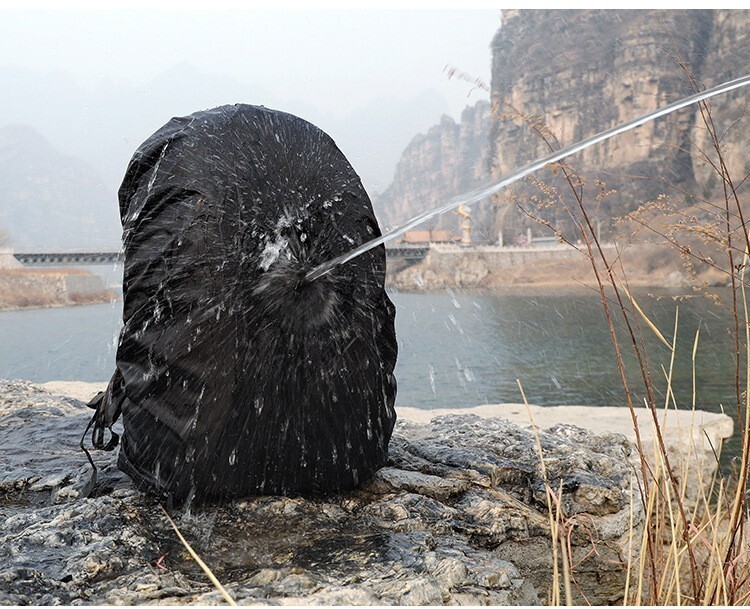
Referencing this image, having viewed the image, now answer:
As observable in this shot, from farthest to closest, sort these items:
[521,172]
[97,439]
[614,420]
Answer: [614,420], [97,439], [521,172]

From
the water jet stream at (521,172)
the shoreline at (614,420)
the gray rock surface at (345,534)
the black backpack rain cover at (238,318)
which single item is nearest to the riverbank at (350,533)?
the gray rock surface at (345,534)

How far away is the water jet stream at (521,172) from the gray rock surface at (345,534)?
2.58 feet

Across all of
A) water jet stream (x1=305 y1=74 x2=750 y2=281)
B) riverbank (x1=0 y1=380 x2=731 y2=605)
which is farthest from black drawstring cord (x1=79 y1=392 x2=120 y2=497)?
water jet stream (x1=305 y1=74 x2=750 y2=281)

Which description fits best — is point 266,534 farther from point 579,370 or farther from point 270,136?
point 579,370

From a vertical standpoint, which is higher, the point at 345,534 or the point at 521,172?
the point at 521,172

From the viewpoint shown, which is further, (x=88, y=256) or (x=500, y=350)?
(x=500, y=350)

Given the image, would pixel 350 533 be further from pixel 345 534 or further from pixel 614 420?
pixel 614 420

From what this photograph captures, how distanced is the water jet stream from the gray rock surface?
786mm

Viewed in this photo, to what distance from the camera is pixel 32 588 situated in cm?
166

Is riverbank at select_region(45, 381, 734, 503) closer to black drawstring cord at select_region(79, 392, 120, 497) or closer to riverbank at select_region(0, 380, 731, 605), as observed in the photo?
riverbank at select_region(0, 380, 731, 605)

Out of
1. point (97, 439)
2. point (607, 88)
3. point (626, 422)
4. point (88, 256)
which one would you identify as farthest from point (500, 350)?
point (607, 88)

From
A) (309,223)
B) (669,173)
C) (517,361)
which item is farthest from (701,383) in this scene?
(669,173)

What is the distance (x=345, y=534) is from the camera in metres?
2.07

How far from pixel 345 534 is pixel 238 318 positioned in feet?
2.41
